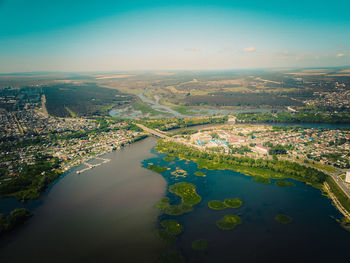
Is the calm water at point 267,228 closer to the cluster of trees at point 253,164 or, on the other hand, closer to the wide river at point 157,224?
the wide river at point 157,224

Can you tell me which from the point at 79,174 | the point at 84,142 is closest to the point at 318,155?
the point at 79,174

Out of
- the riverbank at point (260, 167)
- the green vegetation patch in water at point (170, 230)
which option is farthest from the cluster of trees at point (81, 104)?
the green vegetation patch in water at point (170, 230)

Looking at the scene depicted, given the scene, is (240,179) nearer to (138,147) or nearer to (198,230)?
(198,230)

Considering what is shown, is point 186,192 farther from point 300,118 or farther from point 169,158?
point 300,118

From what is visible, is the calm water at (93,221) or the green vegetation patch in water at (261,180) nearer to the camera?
the calm water at (93,221)

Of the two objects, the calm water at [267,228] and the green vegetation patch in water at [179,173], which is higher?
the green vegetation patch in water at [179,173]

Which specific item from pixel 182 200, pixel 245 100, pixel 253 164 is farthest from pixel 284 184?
pixel 245 100
